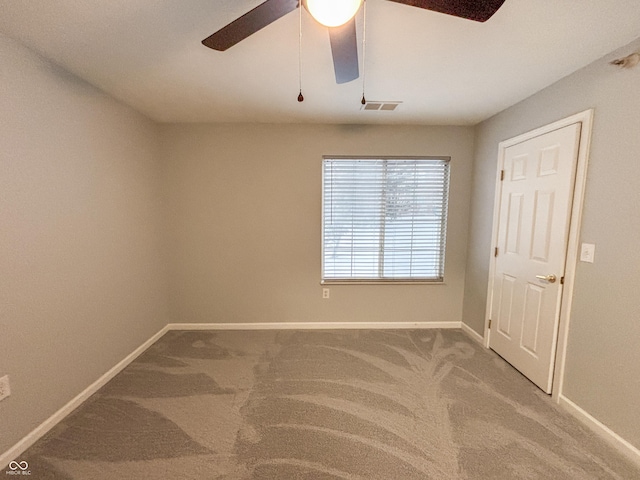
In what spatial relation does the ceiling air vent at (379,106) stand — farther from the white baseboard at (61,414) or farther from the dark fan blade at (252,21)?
the white baseboard at (61,414)

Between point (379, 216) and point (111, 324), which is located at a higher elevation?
point (379, 216)

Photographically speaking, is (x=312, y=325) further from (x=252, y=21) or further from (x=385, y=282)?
(x=252, y=21)

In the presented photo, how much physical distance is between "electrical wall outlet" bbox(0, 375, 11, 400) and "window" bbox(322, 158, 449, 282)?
2438 mm

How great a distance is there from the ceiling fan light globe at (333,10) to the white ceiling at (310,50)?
1.41 feet

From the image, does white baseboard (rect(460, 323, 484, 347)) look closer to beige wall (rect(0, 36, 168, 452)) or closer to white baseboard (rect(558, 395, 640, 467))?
white baseboard (rect(558, 395, 640, 467))

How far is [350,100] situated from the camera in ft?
7.32

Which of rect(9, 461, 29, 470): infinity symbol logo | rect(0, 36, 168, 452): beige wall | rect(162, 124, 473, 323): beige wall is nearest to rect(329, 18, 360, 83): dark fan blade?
rect(162, 124, 473, 323): beige wall

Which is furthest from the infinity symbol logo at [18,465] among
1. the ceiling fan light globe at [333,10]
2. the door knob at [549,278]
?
the door knob at [549,278]

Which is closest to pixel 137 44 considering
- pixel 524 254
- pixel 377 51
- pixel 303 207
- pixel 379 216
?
pixel 377 51

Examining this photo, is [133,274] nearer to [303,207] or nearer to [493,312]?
[303,207]

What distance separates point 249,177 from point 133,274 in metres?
1.48

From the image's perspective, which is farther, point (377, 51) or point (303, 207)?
point (303, 207)

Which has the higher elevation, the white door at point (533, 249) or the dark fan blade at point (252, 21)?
the dark fan blade at point (252, 21)

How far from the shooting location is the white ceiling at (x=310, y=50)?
4.08 ft
